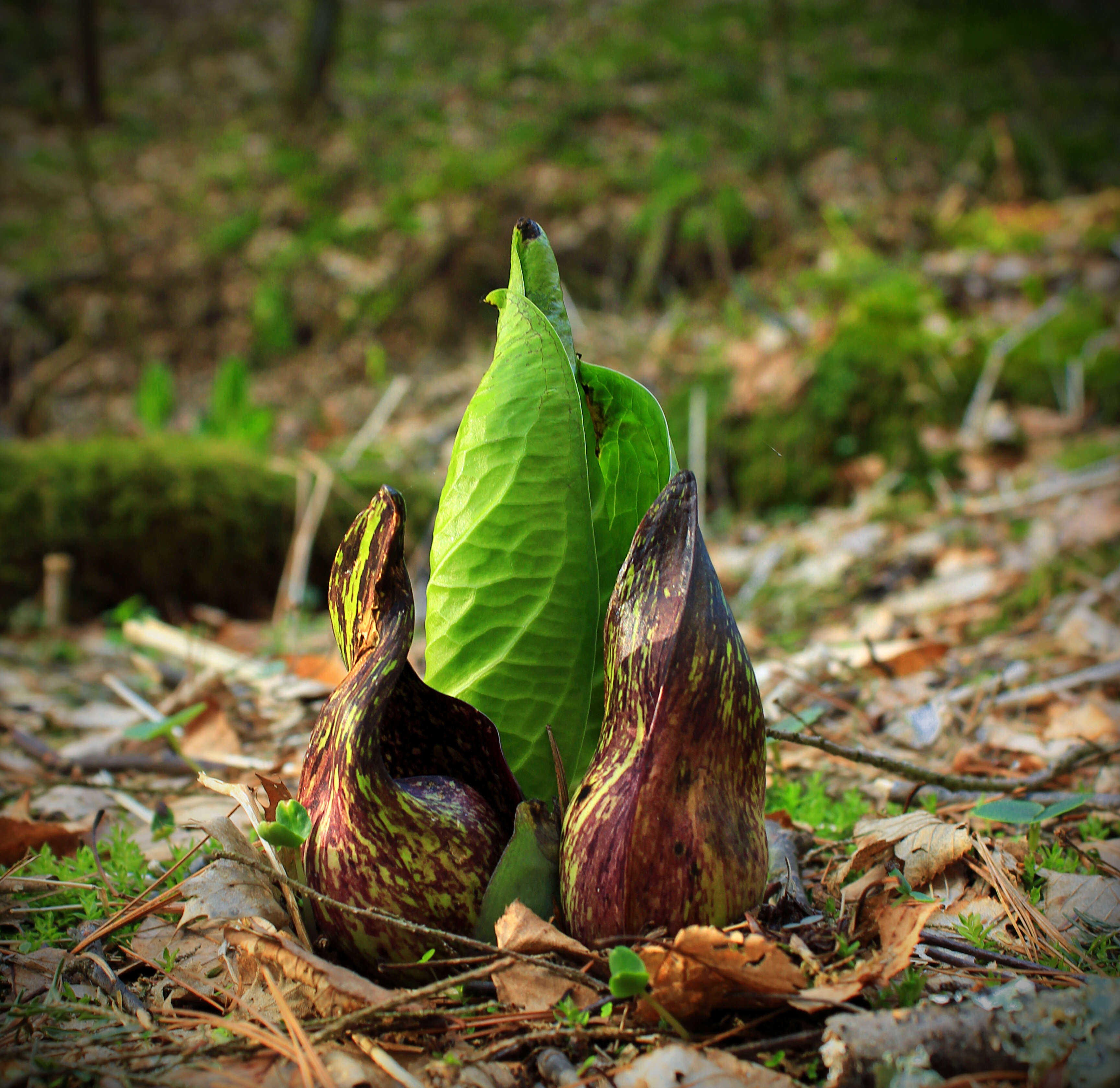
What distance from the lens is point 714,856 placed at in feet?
3.13

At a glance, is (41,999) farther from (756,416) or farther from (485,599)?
(756,416)

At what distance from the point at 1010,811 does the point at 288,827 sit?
1.03 m

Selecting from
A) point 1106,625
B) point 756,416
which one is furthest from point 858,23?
point 1106,625

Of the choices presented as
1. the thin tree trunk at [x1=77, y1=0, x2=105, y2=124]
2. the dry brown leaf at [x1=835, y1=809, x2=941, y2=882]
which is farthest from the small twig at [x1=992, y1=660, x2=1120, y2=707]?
the thin tree trunk at [x1=77, y1=0, x2=105, y2=124]

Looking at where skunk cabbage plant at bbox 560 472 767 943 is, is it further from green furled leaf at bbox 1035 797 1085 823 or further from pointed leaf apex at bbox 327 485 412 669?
green furled leaf at bbox 1035 797 1085 823

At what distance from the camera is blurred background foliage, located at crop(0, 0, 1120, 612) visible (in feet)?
14.3

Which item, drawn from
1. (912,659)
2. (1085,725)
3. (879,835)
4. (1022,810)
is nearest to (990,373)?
(912,659)

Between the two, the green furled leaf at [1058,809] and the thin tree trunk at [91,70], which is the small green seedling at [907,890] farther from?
the thin tree trunk at [91,70]

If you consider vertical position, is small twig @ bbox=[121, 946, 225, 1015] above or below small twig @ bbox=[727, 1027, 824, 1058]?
below

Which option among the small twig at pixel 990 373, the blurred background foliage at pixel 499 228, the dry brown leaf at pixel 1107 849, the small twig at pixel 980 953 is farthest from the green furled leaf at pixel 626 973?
the small twig at pixel 990 373

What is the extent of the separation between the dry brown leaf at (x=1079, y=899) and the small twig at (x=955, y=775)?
7.1 inches

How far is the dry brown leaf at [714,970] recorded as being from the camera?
0.88 m

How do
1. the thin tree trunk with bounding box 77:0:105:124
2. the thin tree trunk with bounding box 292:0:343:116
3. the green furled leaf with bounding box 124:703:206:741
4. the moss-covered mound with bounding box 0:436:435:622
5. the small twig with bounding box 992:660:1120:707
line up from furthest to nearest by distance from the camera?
the thin tree trunk with bounding box 77:0:105:124 < the thin tree trunk with bounding box 292:0:343:116 < the moss-covered mound with bounding box 0:436:435:622 < the small twig with bounding box 992:660:1120:707 < the green furled leaf with bounding box 124:703:206:741

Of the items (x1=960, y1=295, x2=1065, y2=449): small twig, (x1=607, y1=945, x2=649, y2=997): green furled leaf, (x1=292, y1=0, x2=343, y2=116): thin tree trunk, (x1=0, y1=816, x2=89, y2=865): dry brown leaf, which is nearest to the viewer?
(x1=607, y1=945, x2=649, y2=997): green furled leaf
